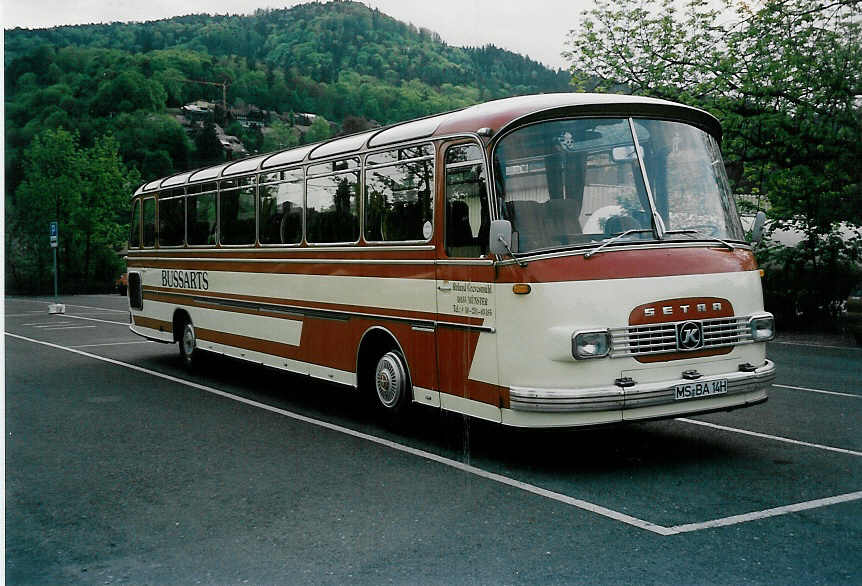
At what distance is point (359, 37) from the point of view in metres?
14.1

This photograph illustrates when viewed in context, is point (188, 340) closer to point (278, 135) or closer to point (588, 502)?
point (278, 135)

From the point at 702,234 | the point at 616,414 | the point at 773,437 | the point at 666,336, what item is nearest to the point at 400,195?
the point at 702,234

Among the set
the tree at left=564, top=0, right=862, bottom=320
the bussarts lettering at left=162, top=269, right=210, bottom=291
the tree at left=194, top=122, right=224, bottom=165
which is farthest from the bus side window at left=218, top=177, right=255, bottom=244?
the tree at left=564, top=0, right=862, bottom=320

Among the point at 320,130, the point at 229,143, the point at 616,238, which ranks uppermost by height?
the point at 229,143

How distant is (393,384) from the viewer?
8758mm

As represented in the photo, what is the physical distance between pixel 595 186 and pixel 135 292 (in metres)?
11.2

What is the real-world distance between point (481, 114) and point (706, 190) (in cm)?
200

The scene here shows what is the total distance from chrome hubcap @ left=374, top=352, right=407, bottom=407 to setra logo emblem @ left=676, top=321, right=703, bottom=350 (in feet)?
8.83

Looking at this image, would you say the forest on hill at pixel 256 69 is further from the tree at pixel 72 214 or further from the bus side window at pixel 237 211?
the bus side window at pixel 237 211

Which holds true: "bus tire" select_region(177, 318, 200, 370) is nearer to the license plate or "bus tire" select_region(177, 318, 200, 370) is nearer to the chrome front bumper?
the chrome front bumper

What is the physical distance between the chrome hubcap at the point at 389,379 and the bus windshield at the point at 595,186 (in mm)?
2154

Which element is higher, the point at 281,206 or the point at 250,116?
the point at 250,116

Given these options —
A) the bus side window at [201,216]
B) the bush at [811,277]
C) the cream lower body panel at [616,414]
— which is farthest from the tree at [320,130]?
the bush at [811,277]

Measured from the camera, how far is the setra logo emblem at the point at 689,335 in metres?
7.11
